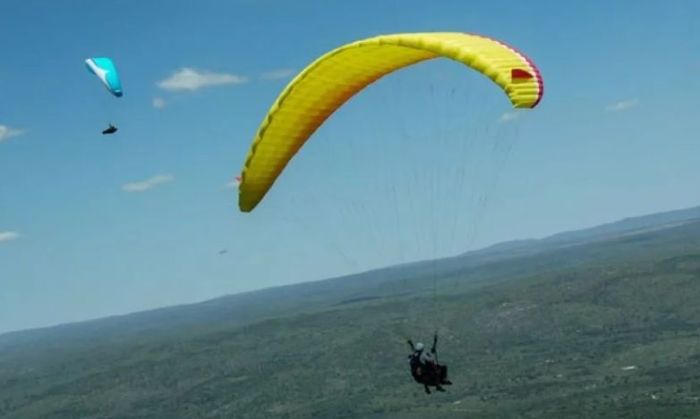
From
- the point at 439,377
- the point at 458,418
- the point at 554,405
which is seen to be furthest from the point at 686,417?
the point at 439,377

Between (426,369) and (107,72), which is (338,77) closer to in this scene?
(426,369)

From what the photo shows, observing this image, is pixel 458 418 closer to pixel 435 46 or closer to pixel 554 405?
pixel 554 405

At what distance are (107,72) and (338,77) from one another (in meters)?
14.7

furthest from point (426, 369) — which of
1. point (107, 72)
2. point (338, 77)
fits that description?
point (107, 72)

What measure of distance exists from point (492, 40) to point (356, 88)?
568 centimetres

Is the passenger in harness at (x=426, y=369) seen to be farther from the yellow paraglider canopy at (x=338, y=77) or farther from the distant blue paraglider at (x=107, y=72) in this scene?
the distant blue paraglider at (x=107, y=72)

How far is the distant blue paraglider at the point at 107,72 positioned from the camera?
34.2 metres

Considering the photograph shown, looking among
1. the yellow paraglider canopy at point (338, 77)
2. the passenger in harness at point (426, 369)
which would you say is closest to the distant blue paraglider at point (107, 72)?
the yellow paraglider canopy at point (338, 77)

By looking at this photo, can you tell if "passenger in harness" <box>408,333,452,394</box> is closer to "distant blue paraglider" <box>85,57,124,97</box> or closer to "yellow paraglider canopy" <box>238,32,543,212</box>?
"yellow paraglider canopy" <box>238,32,543,212</box>

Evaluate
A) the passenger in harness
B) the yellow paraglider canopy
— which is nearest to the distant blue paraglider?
the yellow paraglider canopy

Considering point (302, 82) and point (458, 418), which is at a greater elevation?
point (302, 82)

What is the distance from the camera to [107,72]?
35.1 metres

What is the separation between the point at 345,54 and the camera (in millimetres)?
22672

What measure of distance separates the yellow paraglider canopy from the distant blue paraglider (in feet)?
37.0
